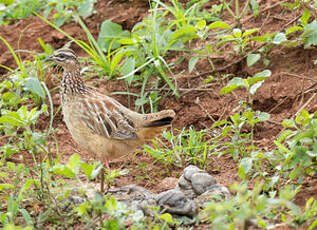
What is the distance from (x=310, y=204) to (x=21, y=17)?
219 inches

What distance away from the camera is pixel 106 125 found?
Result: 5.48 meters

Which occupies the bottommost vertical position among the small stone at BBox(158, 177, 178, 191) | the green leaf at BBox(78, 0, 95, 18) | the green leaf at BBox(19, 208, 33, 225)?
the small stone at BBox(158, 177, 178, 191)

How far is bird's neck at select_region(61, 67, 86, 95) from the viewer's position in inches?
224

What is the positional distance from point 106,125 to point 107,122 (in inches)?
1.4

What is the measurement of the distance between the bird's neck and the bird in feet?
0.04

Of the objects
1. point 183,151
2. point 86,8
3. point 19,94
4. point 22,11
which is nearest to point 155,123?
point 183,151

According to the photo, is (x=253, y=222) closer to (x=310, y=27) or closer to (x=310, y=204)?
(x=310, y=204)

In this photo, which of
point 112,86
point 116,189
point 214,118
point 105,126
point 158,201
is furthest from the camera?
point 112,86

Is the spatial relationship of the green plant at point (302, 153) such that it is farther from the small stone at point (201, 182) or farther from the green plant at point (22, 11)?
the green plant at point (22, 11)

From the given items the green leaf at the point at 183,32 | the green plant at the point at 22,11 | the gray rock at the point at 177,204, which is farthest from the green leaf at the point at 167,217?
the green plant at the point at 22,11

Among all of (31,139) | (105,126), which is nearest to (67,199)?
(31,139)

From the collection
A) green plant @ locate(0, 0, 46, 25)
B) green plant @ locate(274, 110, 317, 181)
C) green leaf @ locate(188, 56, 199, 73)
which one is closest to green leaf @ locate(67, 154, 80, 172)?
green plant @ locate(274, 110, 317, 181)

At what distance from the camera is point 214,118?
6020 millimetres

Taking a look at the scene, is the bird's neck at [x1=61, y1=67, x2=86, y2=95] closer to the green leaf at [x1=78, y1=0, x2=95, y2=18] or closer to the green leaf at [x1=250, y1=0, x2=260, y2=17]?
the green leaf at [x1=78, y1=0, x2=95, y2=18]
